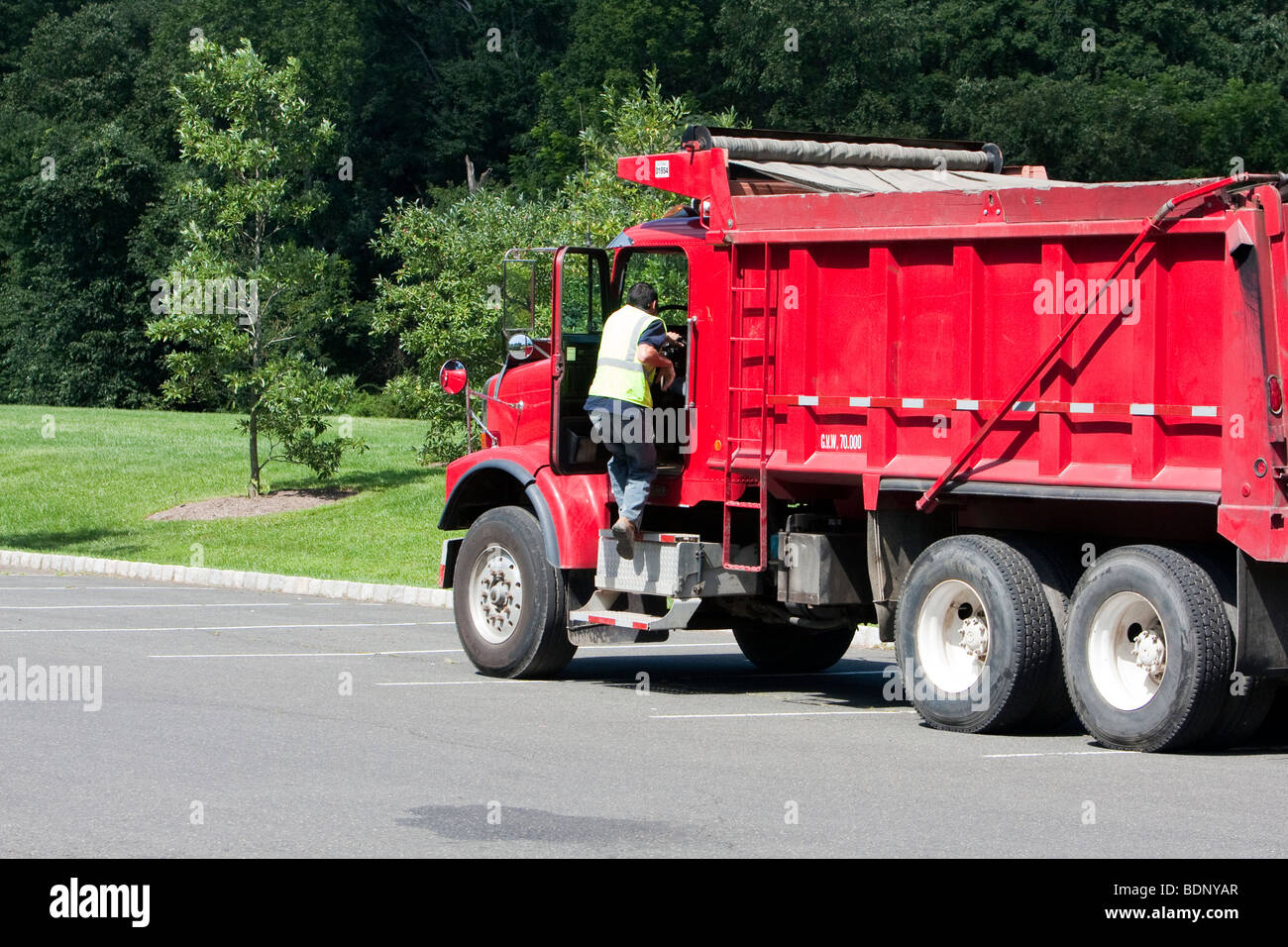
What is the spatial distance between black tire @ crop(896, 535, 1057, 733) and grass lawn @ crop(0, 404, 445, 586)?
33.2 feet

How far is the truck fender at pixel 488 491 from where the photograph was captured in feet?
42.1

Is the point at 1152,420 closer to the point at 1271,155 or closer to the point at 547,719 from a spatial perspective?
the point at 547,719

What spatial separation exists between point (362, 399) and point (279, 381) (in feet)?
103

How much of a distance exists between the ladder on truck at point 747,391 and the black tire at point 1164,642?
2.43 metres

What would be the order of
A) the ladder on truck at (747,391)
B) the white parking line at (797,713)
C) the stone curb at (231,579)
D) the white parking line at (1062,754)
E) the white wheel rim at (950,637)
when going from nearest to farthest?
the white parking line at (1062,754) → the white wheel rim at (950,637) → the white parking line at (797,713) → the ladder on truck at (747,391) → the stone curb at (231,579)

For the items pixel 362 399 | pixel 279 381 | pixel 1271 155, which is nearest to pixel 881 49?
pixel 1271 155

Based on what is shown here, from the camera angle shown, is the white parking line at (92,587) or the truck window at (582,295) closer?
the truck window at (582,295)

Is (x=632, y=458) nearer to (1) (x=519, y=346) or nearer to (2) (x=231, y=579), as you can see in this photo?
(1) (x=519, y=346)

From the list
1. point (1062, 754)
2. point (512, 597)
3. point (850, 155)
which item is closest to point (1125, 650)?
point (1062, 754)

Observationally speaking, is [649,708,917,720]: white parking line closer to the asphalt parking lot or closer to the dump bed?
the asphalt parking lot

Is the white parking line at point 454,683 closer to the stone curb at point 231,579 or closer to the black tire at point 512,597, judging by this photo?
the black tire at point 512,597

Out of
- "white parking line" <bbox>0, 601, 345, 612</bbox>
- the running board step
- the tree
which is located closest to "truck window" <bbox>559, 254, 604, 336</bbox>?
the running board step

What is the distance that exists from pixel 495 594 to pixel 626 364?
213cm

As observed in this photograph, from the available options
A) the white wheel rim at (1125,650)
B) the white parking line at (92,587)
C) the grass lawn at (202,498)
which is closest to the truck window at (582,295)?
the white wheel rim at (1125,650)
